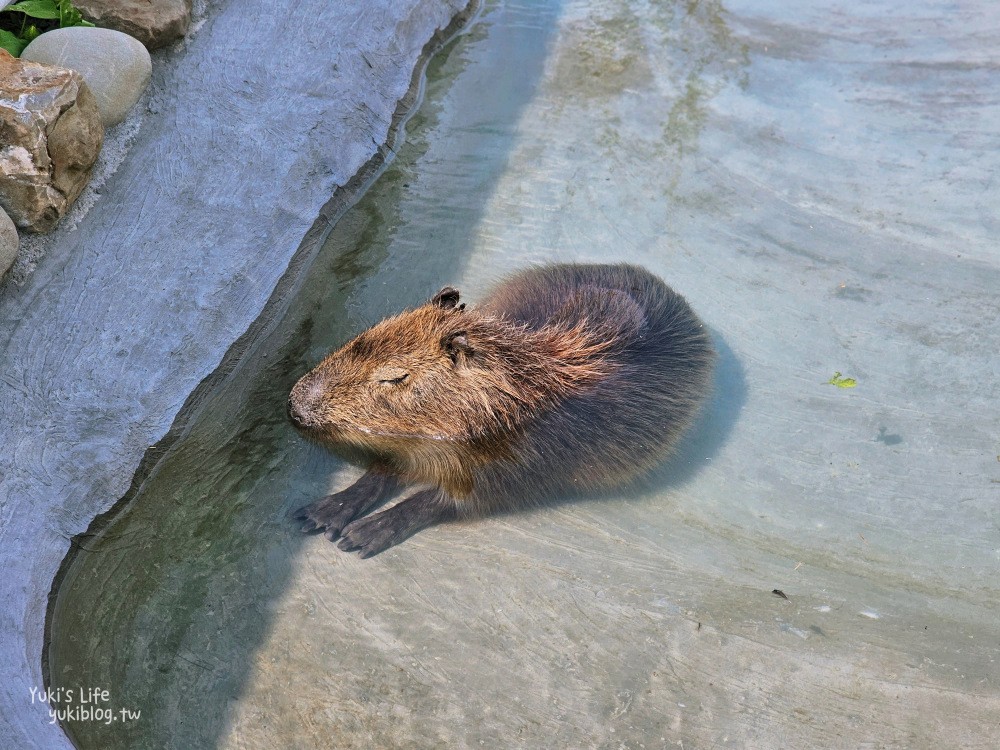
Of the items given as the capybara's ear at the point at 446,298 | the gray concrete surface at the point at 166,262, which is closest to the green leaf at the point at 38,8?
the gray concrete surface at the point at 166,262

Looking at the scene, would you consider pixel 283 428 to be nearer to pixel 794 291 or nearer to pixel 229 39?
pixel 229 39

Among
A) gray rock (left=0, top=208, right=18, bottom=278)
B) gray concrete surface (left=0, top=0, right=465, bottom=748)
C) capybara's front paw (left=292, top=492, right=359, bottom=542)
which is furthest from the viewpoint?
capybara's front paw (left=292, top=492, right=359, bottom=542)

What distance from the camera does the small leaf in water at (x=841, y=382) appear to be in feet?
13.0

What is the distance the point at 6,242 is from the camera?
3219 millimetres

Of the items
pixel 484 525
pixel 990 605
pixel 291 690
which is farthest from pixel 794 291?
pixel 291 690

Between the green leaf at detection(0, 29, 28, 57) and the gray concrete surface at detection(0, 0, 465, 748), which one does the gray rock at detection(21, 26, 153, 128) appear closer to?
the green leaf at detection(0, 29, 28, 57)

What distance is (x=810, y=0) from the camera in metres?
6.09

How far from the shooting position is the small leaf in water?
3.95m

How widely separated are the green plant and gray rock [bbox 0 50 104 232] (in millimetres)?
427

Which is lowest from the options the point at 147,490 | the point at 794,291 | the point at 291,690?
the point at 794,291

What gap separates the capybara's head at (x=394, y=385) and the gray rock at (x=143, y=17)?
71.5 inches

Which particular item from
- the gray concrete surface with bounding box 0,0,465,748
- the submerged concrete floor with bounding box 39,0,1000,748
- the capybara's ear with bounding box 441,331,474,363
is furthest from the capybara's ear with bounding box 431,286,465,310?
the gray concrete surface with bounding box 0,0,465,748

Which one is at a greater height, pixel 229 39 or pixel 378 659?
pixel 229 39

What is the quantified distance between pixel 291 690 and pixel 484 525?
951 millimetres
